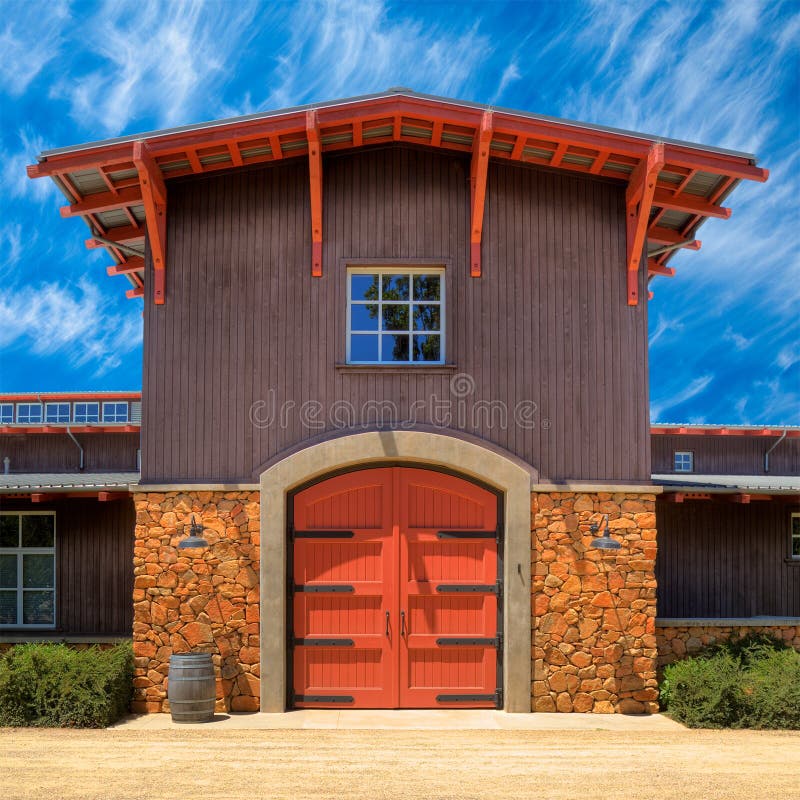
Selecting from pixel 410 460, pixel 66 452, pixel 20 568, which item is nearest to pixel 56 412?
pixel 66 452

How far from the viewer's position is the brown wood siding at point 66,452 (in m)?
19.5

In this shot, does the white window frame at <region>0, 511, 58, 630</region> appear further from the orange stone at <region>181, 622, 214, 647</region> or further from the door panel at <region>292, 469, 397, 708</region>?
the door panel at <region>292, 469, 397, 708</region>

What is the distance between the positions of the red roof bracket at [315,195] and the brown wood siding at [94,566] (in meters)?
5.34

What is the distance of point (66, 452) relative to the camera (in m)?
19.7

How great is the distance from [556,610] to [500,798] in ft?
12.6

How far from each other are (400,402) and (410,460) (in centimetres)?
75

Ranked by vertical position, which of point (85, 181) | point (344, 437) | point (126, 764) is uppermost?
point (85, 181)

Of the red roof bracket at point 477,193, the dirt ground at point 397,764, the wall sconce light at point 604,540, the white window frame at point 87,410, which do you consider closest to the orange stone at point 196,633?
the dirt ground at point 397,764

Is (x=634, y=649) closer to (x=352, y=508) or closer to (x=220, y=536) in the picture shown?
(x=352, y=508)

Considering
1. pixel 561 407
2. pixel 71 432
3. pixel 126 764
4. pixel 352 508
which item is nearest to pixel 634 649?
pixel 561 407

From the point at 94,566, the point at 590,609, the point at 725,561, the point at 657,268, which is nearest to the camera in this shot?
the point at 590,609

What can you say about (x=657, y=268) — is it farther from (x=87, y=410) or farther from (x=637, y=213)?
(x=87, y=410)

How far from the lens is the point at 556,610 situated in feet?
39.1

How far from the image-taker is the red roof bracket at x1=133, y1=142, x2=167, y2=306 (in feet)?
37.8
